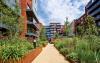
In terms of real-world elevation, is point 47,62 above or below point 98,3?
below

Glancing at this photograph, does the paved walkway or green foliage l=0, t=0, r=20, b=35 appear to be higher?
green foliage l=0, t=0, r=20, b=35

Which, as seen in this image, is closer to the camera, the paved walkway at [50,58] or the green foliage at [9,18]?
the paved walkway at [50,58]

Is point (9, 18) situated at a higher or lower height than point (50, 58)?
higher

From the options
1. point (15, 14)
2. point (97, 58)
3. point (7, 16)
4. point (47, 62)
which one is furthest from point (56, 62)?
point (15, 14)

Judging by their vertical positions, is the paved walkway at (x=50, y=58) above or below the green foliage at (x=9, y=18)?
below

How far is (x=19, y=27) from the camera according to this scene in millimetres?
Answer: 27031

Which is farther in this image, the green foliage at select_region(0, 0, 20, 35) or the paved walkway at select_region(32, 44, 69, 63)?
the green foliage at select_region(0, 0, 20, 35)

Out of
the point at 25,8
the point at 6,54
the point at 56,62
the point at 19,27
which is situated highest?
the point at 25,8

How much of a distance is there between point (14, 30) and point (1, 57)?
47.9 feet

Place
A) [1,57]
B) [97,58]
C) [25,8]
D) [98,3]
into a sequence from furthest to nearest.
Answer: [98,3] → [25,8] → [97,58] → [1,57]

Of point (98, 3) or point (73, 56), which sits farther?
point (98, 3)

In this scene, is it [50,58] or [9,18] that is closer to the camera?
[50,58]

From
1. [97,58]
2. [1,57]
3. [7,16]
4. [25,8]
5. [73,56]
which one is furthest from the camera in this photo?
[25,8]

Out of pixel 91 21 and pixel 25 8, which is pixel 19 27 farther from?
pixel 25 8
